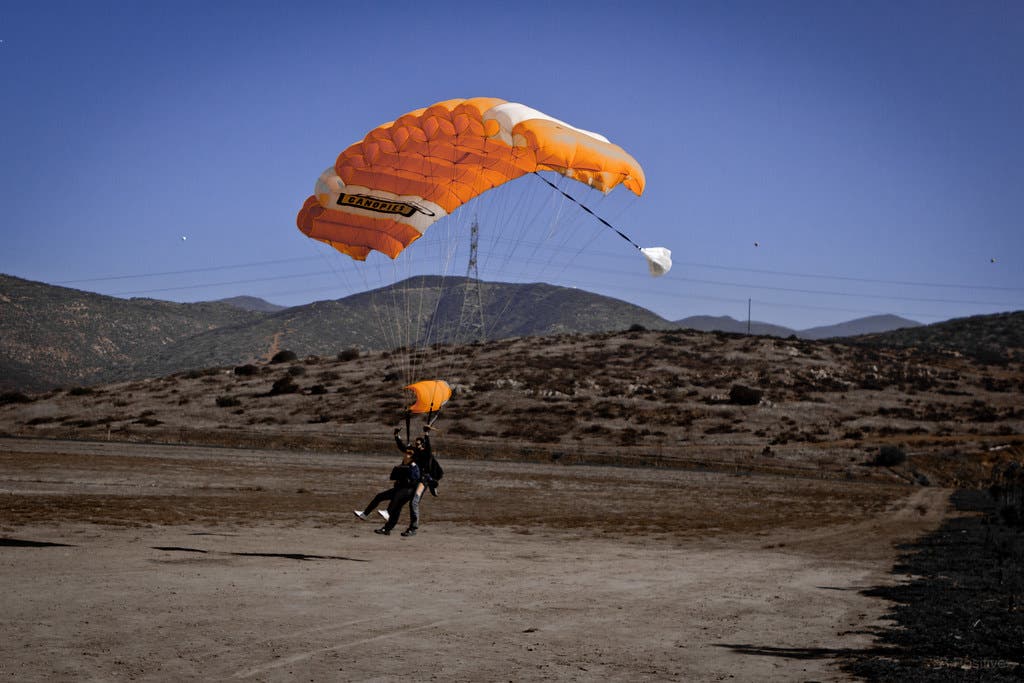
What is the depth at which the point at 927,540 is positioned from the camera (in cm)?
2289

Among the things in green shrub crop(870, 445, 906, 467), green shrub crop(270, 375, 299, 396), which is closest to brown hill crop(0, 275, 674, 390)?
green shrub crop(270, 375, 299, 396)

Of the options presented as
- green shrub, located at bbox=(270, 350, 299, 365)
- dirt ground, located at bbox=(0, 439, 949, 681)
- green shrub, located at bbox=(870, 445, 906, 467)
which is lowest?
dirt ground, located at bbox=(0, 439, 949, 681)

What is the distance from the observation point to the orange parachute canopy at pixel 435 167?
15391 millimetres

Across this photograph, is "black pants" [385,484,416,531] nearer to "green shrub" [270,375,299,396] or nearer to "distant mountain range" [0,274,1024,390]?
"green shrub" [270,375,299,396]

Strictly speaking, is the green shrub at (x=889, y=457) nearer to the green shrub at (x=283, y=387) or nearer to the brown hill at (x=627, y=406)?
the brown hill at (x=627, y=406)

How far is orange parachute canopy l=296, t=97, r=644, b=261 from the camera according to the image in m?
15.4

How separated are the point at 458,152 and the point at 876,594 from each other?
10890 mm

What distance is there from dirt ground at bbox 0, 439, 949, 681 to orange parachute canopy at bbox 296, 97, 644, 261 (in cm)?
657

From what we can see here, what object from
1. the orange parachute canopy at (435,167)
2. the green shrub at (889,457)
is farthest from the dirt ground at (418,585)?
the green shrub at (889,457)

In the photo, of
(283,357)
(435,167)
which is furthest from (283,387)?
(435,167)

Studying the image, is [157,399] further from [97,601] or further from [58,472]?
[97,601]

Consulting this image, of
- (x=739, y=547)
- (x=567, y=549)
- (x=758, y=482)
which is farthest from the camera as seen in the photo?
(x=758, y=482)

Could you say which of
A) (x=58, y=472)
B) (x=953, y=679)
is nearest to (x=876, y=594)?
(x=953, y=679)

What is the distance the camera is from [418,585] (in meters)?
13.7
